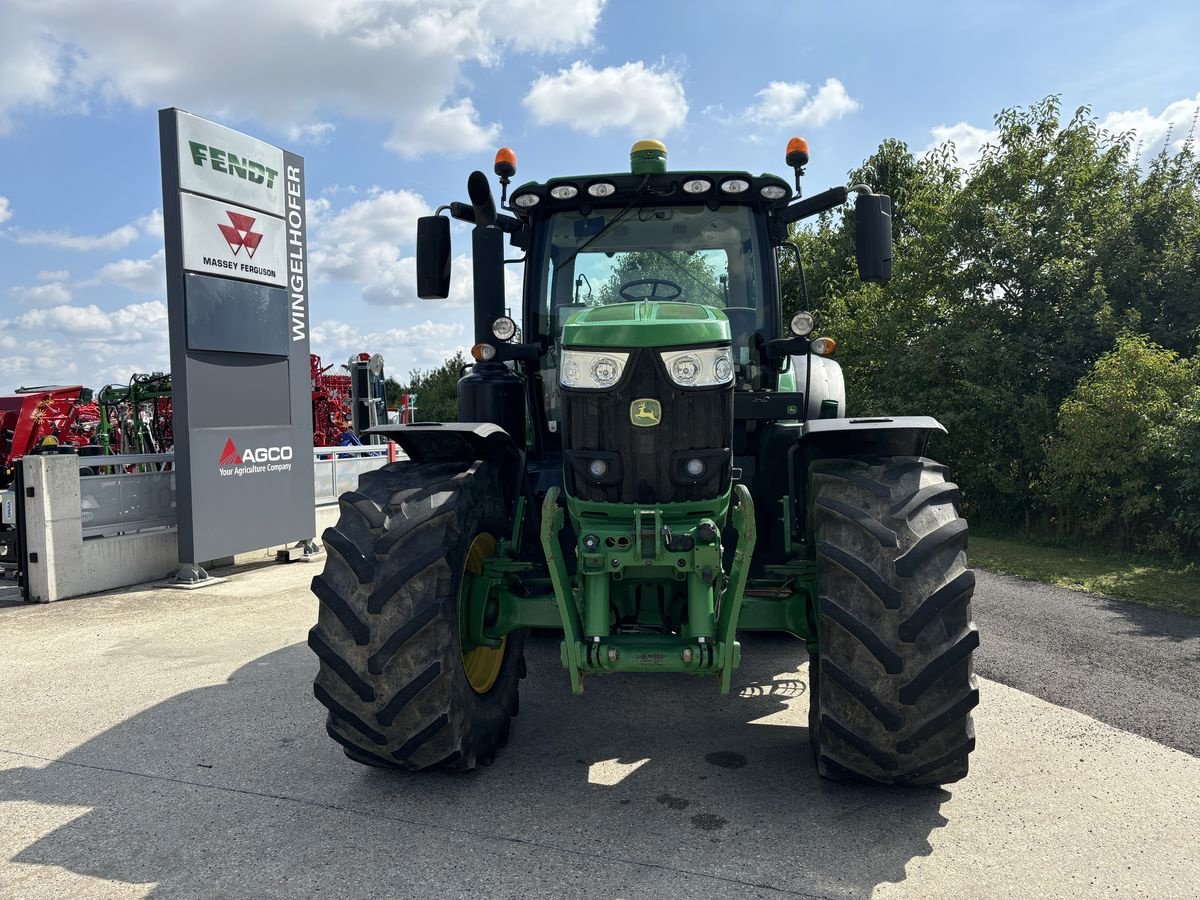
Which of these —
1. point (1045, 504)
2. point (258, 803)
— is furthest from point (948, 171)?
point (258, 803)

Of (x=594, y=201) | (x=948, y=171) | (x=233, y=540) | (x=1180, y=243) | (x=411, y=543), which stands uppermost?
(x=948, y=171)

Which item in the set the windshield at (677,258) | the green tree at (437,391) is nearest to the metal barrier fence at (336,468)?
the windshield at (677,258)

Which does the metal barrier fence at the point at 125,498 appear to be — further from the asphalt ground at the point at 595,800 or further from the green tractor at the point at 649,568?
the green tractor at the point at 649,568

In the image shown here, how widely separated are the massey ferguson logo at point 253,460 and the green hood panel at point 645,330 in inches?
246

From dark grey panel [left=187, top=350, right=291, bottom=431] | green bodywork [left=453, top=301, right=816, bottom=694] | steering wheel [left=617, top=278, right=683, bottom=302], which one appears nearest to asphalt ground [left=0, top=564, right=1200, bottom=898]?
green bodywork [left=453, top=301, right=816, bottom=694]

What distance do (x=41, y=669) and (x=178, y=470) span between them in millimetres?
2986

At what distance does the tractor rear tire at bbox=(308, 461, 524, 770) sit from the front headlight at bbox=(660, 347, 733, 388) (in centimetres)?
101

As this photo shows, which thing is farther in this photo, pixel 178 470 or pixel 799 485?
pixel 178 470

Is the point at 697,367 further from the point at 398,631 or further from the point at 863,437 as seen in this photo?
the point at 398,631

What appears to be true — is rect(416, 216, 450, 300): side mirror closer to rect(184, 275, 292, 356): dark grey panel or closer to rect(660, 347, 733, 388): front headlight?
rect(660, 347, 733, 388): front headlight

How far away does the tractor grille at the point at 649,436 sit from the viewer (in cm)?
318

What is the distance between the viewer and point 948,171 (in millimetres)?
16438

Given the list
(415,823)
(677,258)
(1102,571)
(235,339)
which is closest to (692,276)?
(677,258)

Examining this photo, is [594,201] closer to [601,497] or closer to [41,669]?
[601,497]
